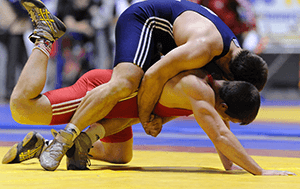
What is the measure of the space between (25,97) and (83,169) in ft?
1.68

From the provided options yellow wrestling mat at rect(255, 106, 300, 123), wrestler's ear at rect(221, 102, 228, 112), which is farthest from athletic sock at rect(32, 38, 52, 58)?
yellow wrestling mat at rect(255, 106, 300, 123)

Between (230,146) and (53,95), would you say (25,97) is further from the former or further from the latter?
(230,146)

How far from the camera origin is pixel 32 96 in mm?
2051

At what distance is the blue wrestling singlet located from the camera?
7.04 ft

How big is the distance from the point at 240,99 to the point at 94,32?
6100 mm

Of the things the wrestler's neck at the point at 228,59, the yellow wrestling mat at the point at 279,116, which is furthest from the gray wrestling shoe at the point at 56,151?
the yellow wrestling mat at the point at 279,116

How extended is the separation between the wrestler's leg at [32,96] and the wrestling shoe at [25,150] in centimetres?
19

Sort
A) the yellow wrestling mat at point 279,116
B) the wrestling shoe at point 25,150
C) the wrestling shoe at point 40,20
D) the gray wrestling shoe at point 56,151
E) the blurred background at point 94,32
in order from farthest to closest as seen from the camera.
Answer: the blurred background at point 94,32 → the yellow wrestling mat at point 279,116 → the wrestling shoe at point 25,150 → the wrestling shoe at point 40,20 → the gray wrestling shoe at point 56,151

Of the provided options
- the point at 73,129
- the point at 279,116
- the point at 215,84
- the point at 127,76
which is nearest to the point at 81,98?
the point at 73,129

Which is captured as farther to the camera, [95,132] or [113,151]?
[113,151]

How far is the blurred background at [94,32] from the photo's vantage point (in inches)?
300

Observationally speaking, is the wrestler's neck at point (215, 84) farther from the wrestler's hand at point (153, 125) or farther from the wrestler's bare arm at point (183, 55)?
the wrestler's hand at point (153, 125)

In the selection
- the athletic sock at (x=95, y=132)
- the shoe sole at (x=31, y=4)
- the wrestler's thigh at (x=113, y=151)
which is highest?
the shoe sole at (x=31, y=4)

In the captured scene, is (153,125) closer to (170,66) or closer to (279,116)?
(170,66)
